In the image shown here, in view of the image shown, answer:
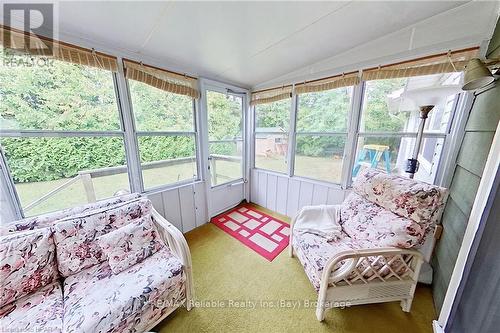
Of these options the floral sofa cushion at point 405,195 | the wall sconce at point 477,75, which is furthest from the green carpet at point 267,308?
the wall sconce at point 477,75

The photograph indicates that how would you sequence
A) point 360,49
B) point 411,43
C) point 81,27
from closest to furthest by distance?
point 81,27
point 411,43
point 360,49

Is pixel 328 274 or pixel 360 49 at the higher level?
pixel 360 49

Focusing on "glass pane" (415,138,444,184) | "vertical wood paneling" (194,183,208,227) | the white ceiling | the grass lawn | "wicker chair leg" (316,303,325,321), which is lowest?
"wicker chair leg" (316,303,325,321)

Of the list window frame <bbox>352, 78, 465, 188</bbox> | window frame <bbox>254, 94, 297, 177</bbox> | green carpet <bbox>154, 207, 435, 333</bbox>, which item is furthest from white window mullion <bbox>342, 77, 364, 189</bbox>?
green carpet <bbox>154, 207, 435, 333</bbox>

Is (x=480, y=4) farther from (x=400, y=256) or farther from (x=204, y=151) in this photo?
(x=204, y=151)

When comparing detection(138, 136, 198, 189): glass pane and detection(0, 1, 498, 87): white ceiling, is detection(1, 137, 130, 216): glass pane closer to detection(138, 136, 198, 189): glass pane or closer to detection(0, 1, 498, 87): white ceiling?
detection(138, 136, 198, 189): glass pane

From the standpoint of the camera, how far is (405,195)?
4.44ft

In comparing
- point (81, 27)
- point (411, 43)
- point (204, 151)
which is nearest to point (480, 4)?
point (411, 43)

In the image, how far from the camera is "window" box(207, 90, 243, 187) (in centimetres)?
251

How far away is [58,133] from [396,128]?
3119 millimetres

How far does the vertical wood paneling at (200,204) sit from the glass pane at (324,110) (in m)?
1.69

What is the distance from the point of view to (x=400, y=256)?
4.03ft

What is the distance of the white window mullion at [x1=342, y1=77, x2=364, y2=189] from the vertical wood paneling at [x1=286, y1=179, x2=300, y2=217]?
2.17 feet

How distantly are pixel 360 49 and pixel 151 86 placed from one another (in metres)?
2.27
